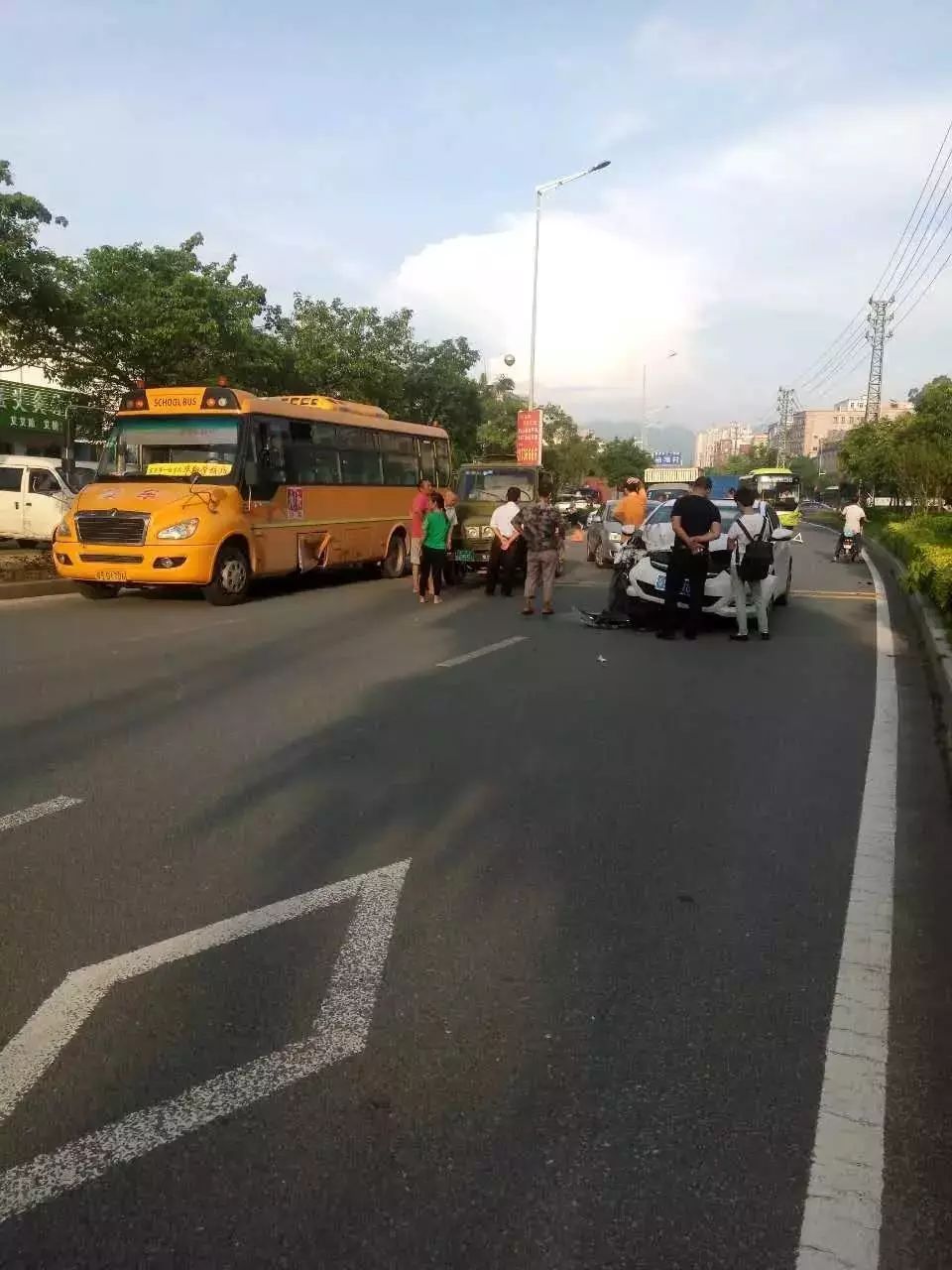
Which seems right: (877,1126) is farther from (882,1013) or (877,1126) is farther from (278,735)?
(278,735)

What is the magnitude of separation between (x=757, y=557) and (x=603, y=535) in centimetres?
1203

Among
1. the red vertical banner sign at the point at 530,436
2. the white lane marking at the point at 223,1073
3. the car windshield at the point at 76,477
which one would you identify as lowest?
the white lane marking at the point at 223,1073

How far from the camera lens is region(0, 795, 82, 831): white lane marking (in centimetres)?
493

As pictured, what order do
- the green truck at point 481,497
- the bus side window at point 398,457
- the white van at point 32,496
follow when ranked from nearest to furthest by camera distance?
the green truck at point 481,497 → the bus side window at point 398,457 → the white van at point 32,496

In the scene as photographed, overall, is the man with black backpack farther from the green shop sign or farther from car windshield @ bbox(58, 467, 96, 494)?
the green shop sign

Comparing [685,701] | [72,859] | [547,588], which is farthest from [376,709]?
[547,588]

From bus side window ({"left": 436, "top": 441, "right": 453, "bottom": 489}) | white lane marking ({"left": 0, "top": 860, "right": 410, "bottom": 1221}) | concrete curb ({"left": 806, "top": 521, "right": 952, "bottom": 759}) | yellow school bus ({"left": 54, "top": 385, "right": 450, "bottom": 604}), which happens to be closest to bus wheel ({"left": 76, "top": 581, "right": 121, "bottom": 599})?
yellow school bus ({"left": 54, "top": 385, "right": 450, "bottom": 604})

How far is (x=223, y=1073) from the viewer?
2.94m

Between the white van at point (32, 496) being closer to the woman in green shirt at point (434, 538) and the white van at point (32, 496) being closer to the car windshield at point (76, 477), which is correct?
the car windshield at point (76, 477)

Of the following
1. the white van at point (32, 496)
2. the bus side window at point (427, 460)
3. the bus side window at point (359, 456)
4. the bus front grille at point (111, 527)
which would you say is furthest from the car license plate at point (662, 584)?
the white van at point (32, 496)

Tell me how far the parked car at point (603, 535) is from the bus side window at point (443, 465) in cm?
349

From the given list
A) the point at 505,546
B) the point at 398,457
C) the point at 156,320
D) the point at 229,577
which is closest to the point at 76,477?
the point at 156,320

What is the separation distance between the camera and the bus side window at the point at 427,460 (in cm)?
2042

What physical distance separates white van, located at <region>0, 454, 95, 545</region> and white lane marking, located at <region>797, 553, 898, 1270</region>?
17429mm
